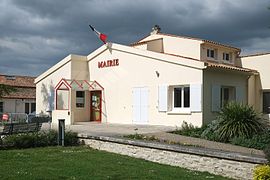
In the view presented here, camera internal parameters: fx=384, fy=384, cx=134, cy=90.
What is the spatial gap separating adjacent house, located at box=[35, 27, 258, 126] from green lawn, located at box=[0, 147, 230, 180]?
739 centimetres

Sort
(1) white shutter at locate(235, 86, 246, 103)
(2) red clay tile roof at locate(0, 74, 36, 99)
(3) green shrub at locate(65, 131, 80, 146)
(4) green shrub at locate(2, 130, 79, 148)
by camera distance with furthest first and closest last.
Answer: (2) red clay tile roof at locate(0, 74, 36, 99), (1) white shutter at locate(235, 86, 246, 103), (3) green shrub at locate(65, 131, 80, 146), (4) green shrub at locate(2, 130, 79, 148)

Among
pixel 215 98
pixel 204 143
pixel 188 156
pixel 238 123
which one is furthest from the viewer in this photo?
pixel 215 98

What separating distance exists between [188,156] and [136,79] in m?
11.0

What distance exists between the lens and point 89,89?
2531cm

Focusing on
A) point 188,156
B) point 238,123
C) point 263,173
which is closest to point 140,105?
point 238,123

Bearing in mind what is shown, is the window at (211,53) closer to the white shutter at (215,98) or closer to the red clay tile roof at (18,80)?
the white shutter at (215,98)

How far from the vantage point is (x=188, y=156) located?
39.2 ft

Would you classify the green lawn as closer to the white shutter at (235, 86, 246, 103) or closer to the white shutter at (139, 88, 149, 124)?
the white shutter at (139, 88, 149, 124)

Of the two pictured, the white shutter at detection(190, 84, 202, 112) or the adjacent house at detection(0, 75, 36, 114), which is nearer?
the white shutter at detection(190, 84, 202, 112)

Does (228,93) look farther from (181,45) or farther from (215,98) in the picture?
(181,45)

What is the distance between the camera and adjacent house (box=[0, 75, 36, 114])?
4506cm

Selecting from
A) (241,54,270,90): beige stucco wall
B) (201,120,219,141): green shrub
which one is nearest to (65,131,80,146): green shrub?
(201,120,219,141): green shrub

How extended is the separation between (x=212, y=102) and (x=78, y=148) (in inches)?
315

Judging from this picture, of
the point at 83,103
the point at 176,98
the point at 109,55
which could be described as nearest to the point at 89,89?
the point at 83,103
